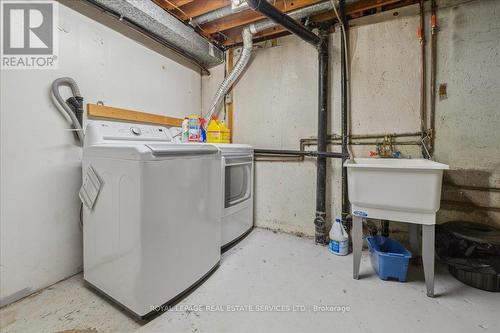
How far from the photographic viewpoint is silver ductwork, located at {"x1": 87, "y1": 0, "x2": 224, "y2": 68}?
159 centimetres

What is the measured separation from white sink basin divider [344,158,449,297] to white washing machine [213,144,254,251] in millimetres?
940

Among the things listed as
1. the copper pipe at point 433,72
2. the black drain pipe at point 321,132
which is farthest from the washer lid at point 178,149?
the copper pipe at point 433,72

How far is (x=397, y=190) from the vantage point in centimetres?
129

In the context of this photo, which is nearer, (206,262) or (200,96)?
(206,262)

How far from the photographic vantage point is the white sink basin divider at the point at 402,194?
1.22 metres

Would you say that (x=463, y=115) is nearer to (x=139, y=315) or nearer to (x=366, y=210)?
(x=366, y=210)

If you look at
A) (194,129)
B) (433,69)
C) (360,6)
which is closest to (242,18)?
(360,6)

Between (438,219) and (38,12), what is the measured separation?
10.4 ft

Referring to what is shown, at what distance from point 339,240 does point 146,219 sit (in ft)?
4.93

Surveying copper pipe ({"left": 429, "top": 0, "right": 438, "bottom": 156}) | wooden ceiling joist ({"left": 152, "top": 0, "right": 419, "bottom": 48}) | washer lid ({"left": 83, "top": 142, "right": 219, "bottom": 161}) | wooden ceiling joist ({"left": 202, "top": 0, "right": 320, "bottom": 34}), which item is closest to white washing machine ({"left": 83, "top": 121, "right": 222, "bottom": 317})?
washer lid ({"left": 83, "top": 142, "right": 219, "bottom": 161})

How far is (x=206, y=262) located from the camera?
1440 mm

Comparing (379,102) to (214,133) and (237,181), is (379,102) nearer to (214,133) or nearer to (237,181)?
(237,181)

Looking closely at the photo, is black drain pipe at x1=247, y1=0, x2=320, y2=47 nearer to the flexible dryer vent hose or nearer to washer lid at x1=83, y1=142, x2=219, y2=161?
washer lid at x1=83, y1=142, x2=219, y2=161

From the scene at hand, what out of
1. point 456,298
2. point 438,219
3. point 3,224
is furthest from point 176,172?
point 438,219
